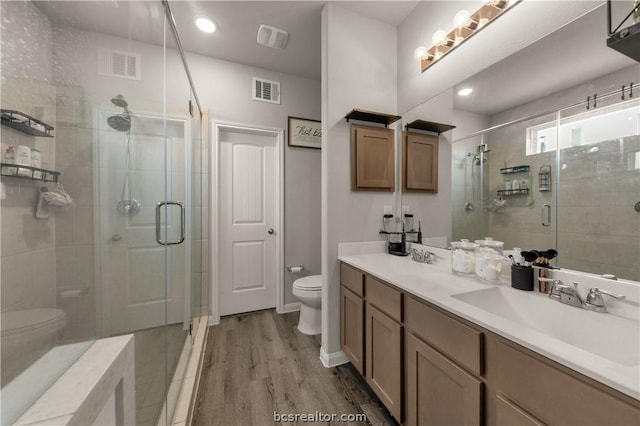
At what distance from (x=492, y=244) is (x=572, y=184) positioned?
0.44 m

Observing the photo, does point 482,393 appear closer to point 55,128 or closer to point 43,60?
point 55,128

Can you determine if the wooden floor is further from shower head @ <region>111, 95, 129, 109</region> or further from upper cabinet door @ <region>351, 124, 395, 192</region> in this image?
shower head @ <region>111, 95, 129, 109</region>

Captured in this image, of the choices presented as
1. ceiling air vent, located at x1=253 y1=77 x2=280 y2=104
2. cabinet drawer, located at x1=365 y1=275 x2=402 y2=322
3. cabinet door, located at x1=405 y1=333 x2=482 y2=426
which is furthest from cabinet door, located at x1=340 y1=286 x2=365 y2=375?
ceiling air vent, located at x1=253 y1=77 x2=280 y2=104

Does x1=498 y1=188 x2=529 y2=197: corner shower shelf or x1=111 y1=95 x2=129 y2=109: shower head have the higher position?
x1=111 y1=95 x2=129 y2=109: shower head

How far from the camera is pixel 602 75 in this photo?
91cm

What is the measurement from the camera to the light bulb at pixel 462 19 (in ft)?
4.73

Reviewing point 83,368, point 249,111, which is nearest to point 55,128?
point 83,368

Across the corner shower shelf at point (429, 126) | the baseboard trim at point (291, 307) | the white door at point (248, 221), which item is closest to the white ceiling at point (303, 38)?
the corner shower shelf at point (429, 126)

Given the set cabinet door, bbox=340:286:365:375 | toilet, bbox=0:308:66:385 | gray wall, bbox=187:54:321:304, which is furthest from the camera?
gray wall, bbox=187:54:321:304

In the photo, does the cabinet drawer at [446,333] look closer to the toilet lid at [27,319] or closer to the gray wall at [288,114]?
the toilet lid at [27,319]

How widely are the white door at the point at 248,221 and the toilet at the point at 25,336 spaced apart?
73.9 inches

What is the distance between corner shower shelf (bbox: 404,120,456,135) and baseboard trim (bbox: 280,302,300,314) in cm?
215

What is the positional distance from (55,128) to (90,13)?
0.47 metres

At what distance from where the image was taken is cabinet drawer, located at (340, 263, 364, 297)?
1519 millimetres
